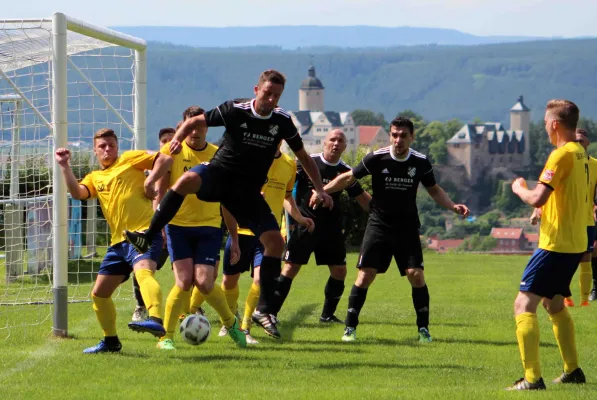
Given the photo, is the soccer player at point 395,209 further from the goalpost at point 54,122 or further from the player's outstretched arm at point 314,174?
the goalpost at point 54,122

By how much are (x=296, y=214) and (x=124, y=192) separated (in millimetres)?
2187

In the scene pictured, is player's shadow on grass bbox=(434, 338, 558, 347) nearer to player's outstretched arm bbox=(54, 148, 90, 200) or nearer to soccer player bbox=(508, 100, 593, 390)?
soccer player bbox=(508, 100, 593, 390)

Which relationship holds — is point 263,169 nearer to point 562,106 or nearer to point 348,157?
point 562,106

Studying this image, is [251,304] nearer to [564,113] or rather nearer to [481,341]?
[481,341]

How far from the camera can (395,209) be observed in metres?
10.6

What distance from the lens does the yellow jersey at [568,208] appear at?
749 centimetres

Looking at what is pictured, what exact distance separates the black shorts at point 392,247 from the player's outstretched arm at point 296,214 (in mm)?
591

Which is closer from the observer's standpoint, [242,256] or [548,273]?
[548,273]

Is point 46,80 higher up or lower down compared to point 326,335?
higher up

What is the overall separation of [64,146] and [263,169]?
260cm

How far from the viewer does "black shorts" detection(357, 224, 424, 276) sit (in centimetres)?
1060

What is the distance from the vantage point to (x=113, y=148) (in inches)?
379

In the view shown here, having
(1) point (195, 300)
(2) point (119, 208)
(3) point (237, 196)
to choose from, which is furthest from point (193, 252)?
(1) point (195, 300)

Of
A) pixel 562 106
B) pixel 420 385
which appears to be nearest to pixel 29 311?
pixel 420 385
